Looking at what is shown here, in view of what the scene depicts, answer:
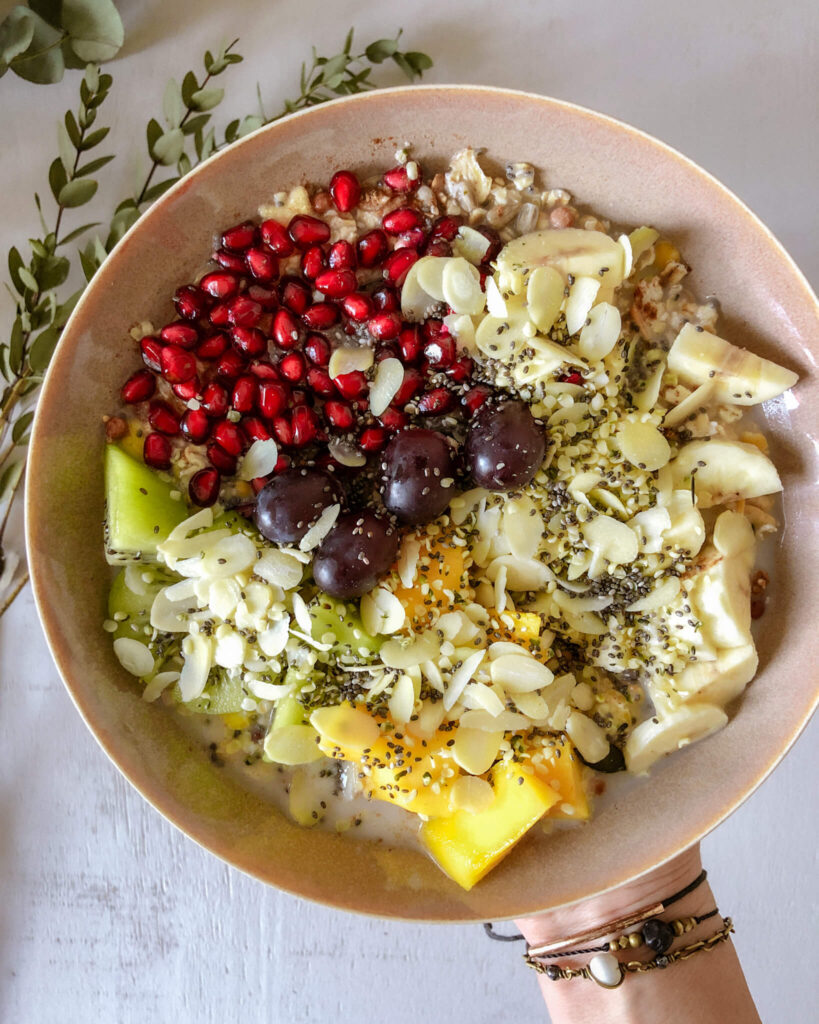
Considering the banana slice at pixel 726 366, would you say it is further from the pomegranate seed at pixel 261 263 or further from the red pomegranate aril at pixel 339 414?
the pomegranate seed at pixel 261 263

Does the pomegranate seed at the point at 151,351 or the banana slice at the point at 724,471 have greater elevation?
the banana slice at the point at 724,471

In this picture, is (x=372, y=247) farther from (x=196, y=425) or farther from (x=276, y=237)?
(x=196, y=425)

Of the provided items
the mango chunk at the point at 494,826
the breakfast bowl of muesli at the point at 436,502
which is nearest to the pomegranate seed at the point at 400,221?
the breakfast bowl of muesli at the point at 436,502

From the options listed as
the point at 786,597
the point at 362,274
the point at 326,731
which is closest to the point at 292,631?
the point at 326,731

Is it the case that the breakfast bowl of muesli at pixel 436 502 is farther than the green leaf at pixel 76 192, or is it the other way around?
the green leaf at pixel 76 192

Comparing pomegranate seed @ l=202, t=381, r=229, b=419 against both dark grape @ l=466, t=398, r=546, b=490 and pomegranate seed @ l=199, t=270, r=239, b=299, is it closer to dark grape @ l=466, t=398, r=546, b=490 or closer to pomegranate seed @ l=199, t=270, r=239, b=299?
pomegranate seed @ l=199, t=270, r=239, b=299

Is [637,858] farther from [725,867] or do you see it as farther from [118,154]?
[118,154]
